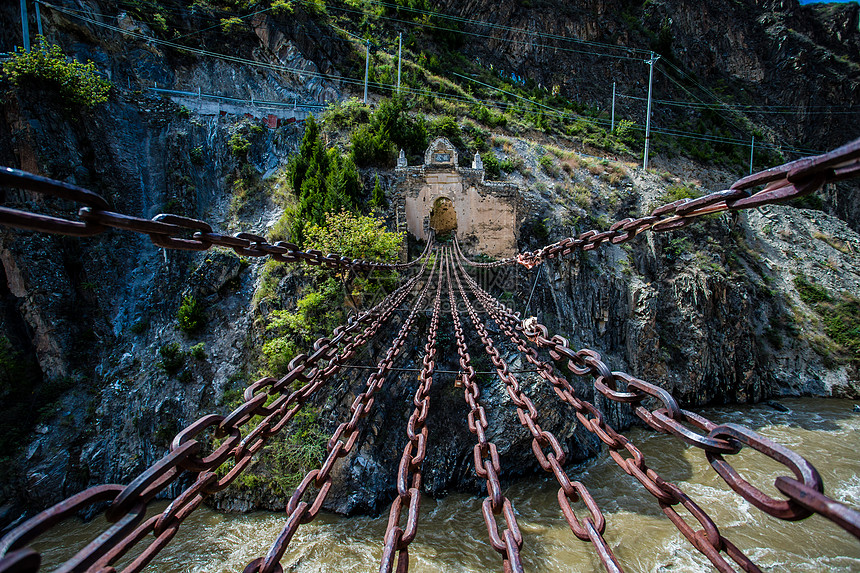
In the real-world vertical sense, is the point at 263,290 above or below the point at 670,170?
below

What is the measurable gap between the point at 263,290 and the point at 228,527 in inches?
261

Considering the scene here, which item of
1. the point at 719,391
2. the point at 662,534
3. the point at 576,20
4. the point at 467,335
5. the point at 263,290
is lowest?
the point at 662,534

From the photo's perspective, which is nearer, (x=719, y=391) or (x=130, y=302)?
(x=130, y=302)

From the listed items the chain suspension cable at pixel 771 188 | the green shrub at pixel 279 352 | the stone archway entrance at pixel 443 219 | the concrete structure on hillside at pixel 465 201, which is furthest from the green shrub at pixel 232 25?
the chain suspension cable at pixel 771 188

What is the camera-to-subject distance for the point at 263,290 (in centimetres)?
1134

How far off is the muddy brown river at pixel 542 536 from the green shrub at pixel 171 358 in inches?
169

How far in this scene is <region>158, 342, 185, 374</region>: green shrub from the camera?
36.0 ft

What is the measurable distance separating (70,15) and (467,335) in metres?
A: 21.5

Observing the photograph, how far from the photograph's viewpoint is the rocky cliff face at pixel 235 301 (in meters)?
9.69

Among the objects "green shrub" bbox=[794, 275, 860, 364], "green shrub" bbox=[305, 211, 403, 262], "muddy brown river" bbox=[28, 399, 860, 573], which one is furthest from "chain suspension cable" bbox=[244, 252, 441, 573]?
"green shrub" bbox=[794, 275, 860, 364]

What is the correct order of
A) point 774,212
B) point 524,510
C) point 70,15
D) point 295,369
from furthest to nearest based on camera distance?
1. point 774,212
2. point 70,15
3. point 524,510
4. point 295,369

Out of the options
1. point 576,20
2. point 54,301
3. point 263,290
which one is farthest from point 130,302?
point 576,20

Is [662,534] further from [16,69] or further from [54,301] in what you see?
[16,69]

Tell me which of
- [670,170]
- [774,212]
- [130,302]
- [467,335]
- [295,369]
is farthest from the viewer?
[670,170]
